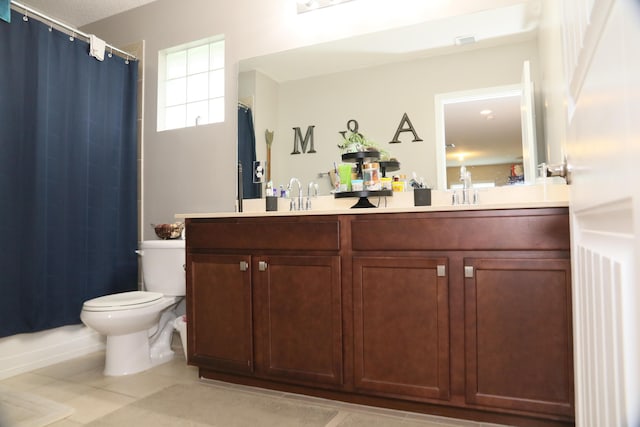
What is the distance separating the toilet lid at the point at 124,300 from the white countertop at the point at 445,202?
1.94ft

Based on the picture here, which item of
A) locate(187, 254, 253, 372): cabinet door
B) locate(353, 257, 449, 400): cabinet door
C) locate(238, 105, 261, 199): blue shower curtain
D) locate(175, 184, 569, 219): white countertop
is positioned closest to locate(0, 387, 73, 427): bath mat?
locate(187, 254, 253, 372): cabinet door

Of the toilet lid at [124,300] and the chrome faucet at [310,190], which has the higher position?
the chrome faucet at [310,190]

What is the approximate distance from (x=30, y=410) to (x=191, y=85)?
2.30 meters

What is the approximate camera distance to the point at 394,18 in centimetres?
235

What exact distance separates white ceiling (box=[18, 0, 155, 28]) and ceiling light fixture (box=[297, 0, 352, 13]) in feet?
4.44

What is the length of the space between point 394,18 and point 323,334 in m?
1.74

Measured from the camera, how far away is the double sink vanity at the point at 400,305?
1.56 m

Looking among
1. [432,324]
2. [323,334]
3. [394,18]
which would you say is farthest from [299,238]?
[394,18]

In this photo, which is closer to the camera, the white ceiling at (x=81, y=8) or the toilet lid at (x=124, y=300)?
the toilet lid at (x=124, y=300)

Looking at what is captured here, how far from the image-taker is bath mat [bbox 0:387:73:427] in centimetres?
181

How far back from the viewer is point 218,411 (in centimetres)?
189

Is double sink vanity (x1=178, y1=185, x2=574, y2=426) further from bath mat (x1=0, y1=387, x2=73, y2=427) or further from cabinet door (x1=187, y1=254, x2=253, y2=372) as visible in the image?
bath mat (x1=0, y1=387, x2=73, y2=427)

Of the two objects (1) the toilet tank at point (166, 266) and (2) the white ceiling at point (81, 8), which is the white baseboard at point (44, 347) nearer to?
(1) the toilet tank at point (166, 266)

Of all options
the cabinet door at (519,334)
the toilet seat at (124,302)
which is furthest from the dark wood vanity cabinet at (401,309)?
the toilet seat at (124,302)
